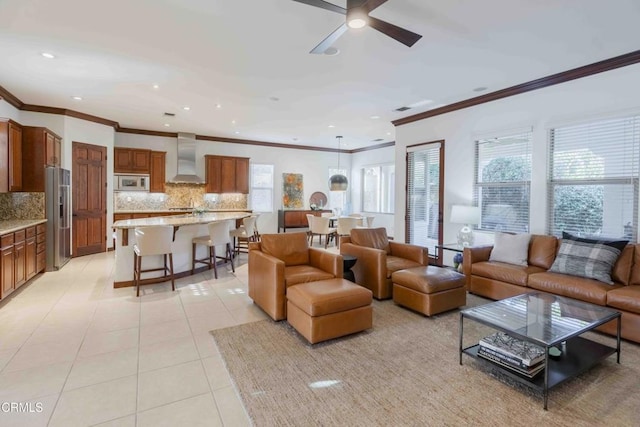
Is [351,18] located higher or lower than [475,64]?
lower

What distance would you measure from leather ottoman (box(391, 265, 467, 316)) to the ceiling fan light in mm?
2524

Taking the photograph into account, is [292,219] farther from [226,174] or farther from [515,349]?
[515,349]

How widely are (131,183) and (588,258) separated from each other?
857cm

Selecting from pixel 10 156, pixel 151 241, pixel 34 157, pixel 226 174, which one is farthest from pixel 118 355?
pixel 226 174

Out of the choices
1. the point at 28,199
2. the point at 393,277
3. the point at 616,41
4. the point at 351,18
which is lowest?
the point at 393,277

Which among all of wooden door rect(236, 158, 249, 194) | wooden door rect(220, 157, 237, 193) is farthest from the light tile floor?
wooden door rect(236, 158, 249, 194)

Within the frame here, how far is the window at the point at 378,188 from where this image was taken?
9602 millimetres

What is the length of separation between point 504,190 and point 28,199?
309 inches

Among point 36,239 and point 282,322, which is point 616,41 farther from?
point 36,239

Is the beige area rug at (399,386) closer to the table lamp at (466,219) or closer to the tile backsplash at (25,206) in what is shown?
the table lamp at (466,219)

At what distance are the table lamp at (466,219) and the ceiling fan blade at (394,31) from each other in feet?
9.56

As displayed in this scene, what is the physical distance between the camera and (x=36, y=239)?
4809 millimetres

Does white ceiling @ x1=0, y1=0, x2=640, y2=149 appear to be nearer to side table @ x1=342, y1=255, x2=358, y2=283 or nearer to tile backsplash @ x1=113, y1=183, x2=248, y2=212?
side table @ x1=342, y1=255, x2=358, y2=283

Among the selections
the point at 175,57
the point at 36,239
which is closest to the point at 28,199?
the point at 36,239
